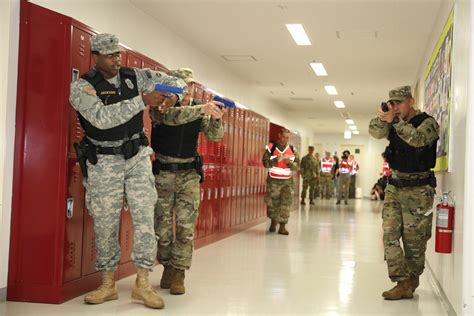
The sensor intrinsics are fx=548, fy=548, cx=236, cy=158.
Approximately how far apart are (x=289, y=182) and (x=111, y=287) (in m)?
4.79

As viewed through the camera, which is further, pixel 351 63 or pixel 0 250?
pixel 351 63

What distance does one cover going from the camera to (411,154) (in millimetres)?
4023

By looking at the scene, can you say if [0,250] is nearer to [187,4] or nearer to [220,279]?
[220,279]

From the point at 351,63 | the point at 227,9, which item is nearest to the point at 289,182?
the point at 351,63

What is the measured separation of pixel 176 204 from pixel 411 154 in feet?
5.83

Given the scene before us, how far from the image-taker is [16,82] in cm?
367

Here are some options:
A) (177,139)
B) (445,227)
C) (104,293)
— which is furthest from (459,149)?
(104,293)

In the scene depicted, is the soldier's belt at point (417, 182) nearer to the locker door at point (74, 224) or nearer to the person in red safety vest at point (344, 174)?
the locker door at point (74, 224)

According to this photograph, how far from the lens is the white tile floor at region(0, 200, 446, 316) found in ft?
11.7

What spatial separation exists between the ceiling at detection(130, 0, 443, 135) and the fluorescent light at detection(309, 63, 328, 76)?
99 millimetres

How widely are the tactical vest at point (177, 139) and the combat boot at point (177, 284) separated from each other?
2.83ft

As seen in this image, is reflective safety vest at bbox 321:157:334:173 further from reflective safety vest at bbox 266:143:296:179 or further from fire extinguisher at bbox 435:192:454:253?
fire extinguisher at bbox 435:192:454:253

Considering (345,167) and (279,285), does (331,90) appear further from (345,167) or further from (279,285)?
(279,285)

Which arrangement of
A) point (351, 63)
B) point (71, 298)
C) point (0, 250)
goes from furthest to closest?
point (351, 63) → point (71, 298) → point (0, 250)
